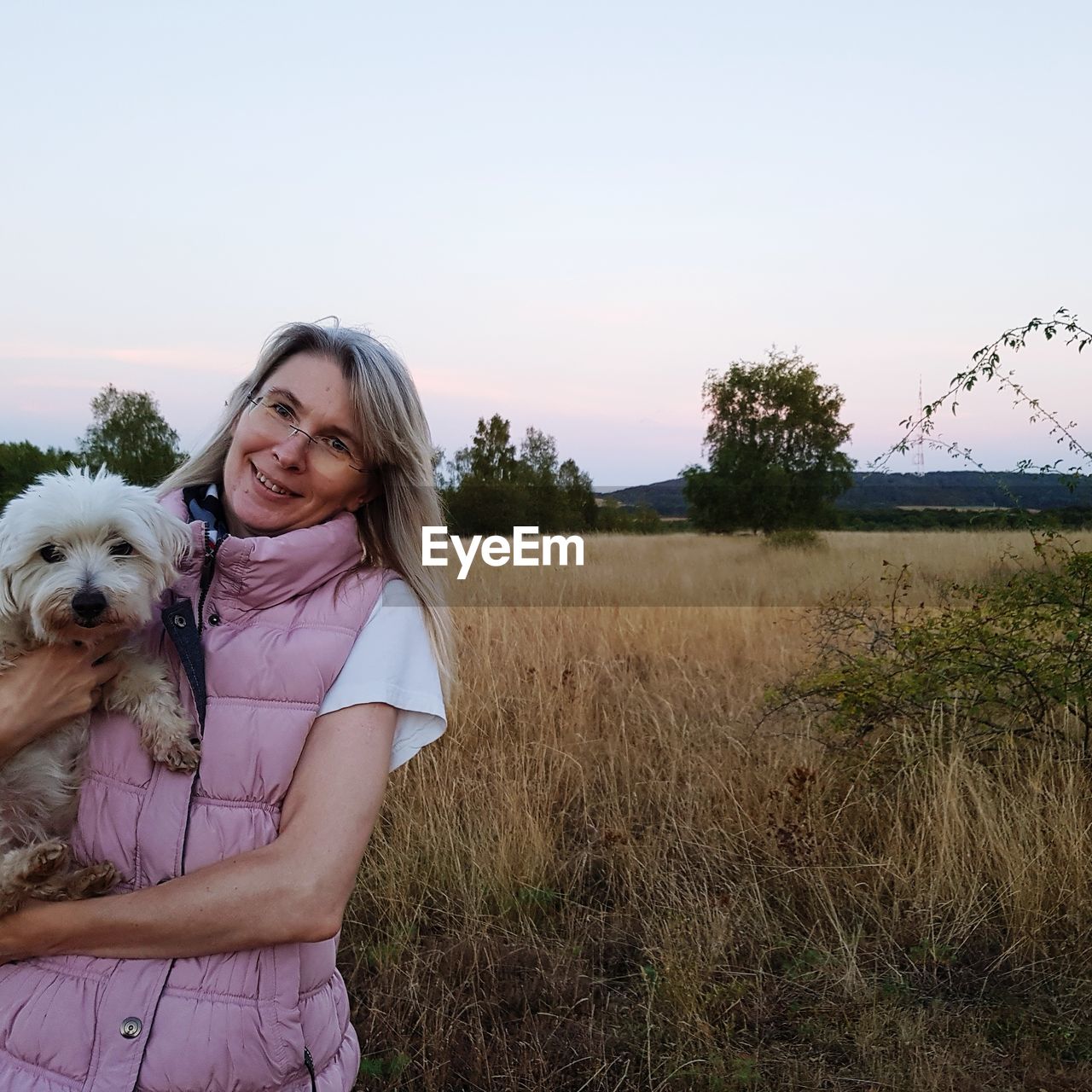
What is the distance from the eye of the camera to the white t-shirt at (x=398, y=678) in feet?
5.41

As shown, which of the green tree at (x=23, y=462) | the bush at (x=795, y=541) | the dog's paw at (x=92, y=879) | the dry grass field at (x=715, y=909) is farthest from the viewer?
the green tree at (x=23, y=462)

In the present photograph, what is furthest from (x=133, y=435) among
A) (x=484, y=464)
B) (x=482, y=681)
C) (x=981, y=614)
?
(x=981, y=614)

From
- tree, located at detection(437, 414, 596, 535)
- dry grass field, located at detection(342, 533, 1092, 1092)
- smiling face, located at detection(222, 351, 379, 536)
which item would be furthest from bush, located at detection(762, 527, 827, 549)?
smiling face, located at detection(222, 351, 379, 536)

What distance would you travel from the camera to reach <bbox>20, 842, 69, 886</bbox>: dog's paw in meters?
1.65

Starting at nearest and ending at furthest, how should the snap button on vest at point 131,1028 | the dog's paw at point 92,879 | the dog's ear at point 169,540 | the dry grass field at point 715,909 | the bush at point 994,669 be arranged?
the snap button on vest at point 131,1028
the dog's paw at point 92,879
the dog's ear at point 169,540
the dry grass field at point 715,909
the bush at point 994,669

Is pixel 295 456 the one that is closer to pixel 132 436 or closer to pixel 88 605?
pixel 88 605

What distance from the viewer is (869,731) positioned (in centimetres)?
460

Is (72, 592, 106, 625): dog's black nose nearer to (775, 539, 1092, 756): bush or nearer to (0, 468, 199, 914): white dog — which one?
(0, 468, 199, 914): white dog

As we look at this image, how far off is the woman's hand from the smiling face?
16.9 inches

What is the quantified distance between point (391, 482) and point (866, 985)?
2.36 metres

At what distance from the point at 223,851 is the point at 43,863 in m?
0.40

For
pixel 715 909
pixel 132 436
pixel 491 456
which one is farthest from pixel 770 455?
pixel 715 909

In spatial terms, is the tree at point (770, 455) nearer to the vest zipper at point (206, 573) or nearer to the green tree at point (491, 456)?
the green tree at point (491, 456)

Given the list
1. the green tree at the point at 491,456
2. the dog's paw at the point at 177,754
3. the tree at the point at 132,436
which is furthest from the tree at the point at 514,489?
the dog's paw at the point at 177,754
